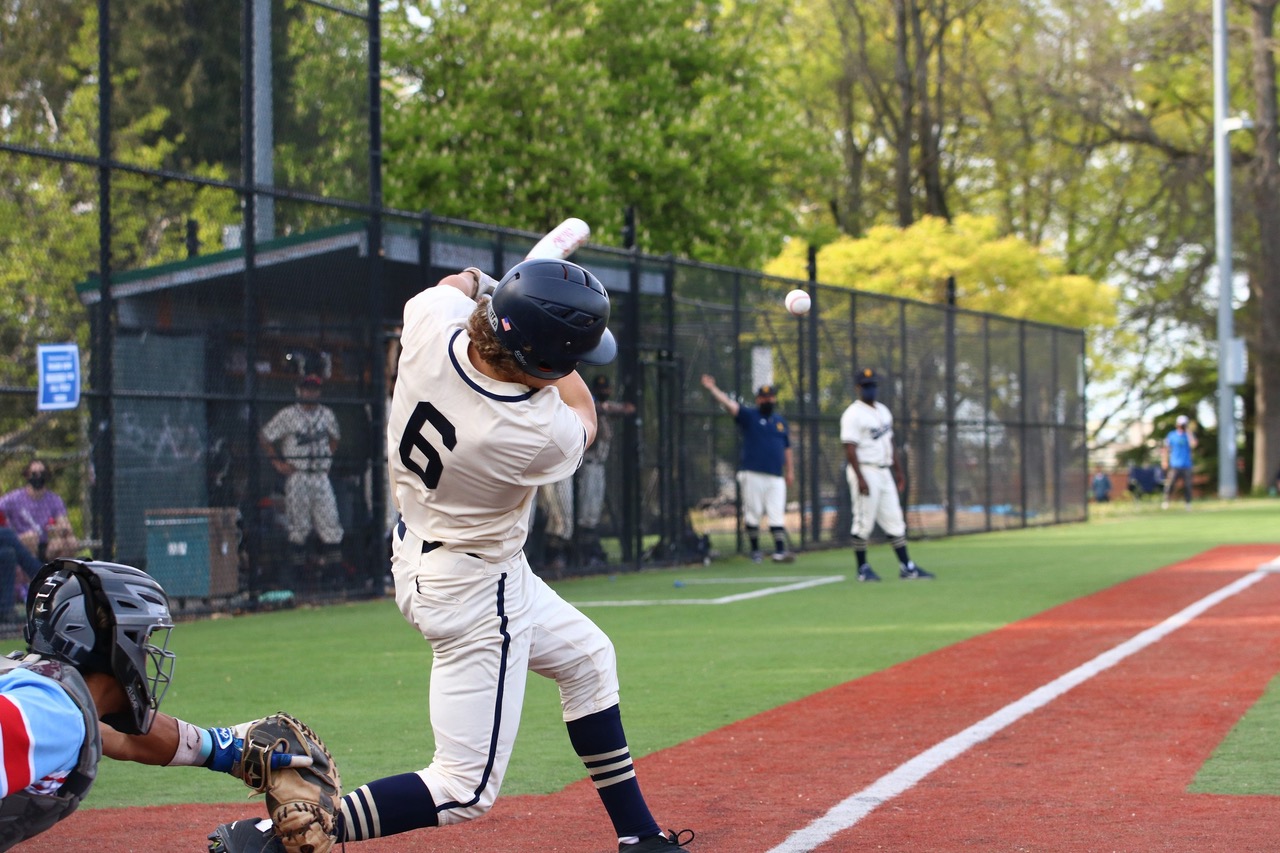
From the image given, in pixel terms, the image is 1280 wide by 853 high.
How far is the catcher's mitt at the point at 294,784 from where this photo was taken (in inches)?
155

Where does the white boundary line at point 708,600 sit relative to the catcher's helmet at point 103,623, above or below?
below

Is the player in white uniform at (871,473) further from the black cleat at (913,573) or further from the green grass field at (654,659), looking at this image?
the green grass field at (654,659)

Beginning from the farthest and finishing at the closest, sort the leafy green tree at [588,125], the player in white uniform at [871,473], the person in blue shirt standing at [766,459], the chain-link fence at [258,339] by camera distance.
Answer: the leafy green tree at [588,125], the person in blue shirt standing at [766,459], the player in white uniform at [871,473], the chain-link fence at [258,339]

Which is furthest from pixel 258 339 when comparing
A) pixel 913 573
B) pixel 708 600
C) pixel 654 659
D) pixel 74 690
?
pixel 74 690

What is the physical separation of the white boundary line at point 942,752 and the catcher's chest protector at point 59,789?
8.08ft

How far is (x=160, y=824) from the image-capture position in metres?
5.34

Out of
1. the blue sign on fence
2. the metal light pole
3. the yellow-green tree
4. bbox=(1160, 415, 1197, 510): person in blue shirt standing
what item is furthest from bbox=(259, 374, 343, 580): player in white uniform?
the metal light pole

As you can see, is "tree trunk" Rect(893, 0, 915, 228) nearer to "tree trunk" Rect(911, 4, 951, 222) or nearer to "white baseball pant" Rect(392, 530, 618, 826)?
"tree trunk" Rect(911, 4, 951, 222)

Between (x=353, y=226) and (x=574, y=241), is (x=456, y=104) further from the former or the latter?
(x=574, y=241)

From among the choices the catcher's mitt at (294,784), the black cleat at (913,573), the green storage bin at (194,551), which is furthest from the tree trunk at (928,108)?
the catcher's mitt at (294,784)

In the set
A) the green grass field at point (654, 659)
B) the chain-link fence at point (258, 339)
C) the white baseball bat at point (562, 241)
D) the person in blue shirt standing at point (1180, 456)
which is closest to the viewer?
the white baseball bat at point (562, 241)

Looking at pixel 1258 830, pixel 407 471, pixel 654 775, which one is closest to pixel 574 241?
pixel 407 471

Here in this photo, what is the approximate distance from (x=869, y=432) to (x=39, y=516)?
799cm

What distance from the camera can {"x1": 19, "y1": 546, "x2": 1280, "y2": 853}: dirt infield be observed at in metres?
4.96
